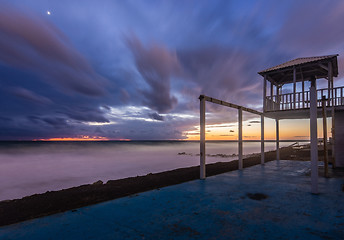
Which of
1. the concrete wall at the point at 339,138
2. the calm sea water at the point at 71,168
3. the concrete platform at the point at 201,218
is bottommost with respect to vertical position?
the calm sea water at the point at 71,168

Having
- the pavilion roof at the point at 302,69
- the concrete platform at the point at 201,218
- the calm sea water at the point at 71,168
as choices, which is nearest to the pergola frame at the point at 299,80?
the pavilion roof at the point at 302,69

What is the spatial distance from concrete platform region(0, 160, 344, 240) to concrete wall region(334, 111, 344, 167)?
8239 millimetres

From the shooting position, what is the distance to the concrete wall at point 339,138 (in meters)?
12.1

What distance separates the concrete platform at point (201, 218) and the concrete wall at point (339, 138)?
8239mm

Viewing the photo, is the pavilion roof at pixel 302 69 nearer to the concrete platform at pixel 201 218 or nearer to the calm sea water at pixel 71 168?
the concrete platform at pixel 201 218

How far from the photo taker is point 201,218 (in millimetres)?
4012

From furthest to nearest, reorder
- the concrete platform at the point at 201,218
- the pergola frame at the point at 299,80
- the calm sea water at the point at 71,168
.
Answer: the calm sea water at the point at 71,168, the pergola frame at the point at 299,80, the concrete platform at the point at 201,218

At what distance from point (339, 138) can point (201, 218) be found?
1321cm

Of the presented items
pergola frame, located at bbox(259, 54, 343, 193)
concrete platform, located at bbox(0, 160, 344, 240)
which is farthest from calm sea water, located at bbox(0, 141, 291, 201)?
pergola frame, located at bbox(259, 54, 343, 193)

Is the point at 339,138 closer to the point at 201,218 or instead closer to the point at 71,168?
the point at 201,218

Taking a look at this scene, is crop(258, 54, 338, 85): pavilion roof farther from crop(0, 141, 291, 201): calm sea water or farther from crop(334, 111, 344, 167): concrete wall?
crop(0, 141, 291, 201): calm sea water

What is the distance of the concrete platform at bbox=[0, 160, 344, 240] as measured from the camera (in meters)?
3.35

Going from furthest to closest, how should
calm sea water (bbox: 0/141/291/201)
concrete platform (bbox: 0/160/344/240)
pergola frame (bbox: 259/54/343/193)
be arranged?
calm sea water (bbox: 0/141/291/201) < pergola frame (bbox: 259/54/343/193) < concrete platform (bbox: 0/160/344/240)

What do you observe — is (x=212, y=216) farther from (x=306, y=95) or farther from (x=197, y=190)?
(x=306, y=95)
